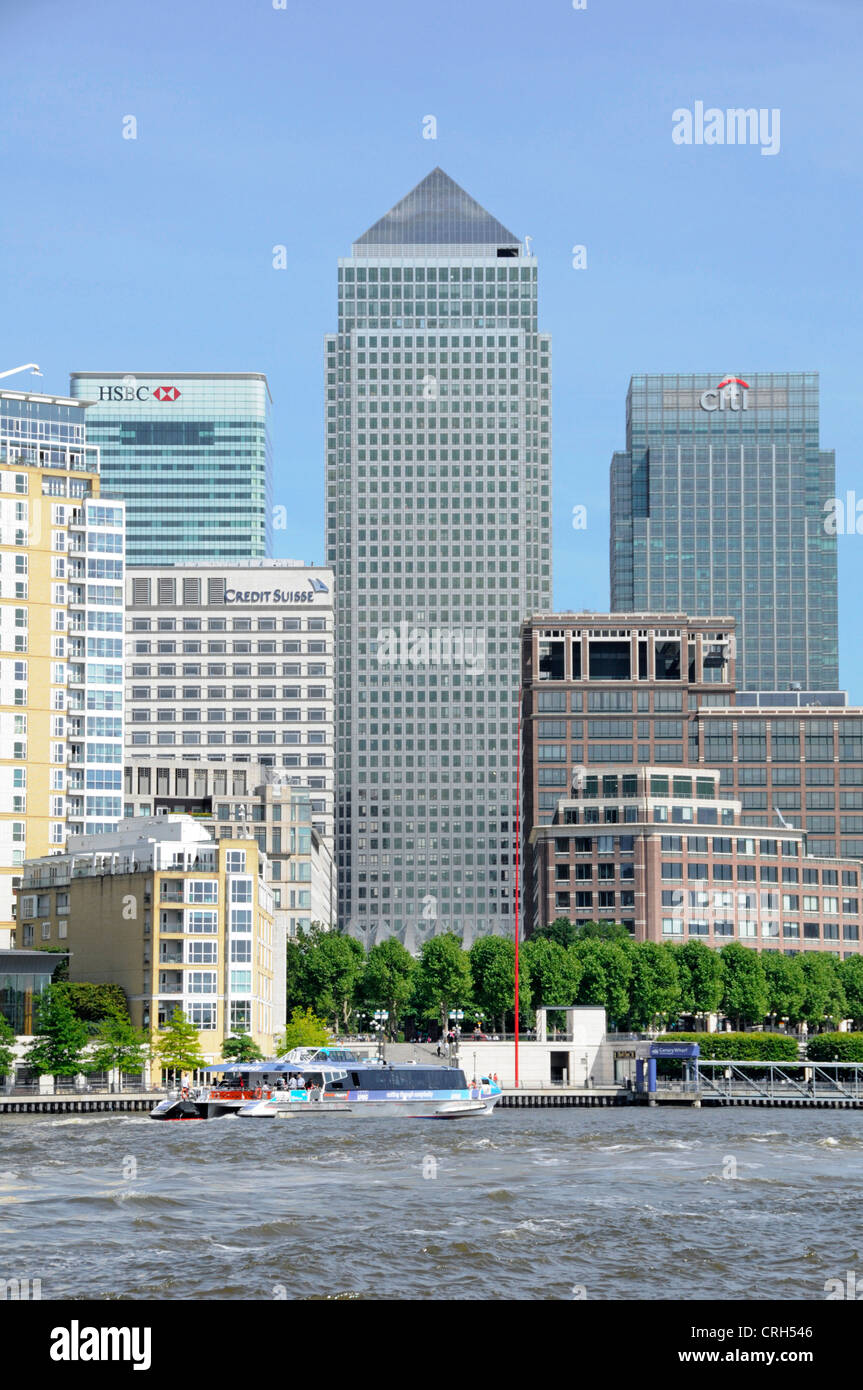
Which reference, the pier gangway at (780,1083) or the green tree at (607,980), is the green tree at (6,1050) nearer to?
the pier gangway at (780,1083)

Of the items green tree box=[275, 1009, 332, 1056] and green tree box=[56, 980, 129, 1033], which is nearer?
green tree box=[56, 980, 129, 1033]

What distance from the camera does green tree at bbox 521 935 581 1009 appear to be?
190m

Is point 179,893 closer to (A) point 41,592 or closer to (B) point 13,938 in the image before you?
(B) point 13,938

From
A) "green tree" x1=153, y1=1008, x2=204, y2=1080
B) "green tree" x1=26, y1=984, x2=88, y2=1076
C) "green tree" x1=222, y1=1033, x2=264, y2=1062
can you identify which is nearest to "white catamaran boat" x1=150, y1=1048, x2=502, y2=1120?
"green tree" x1=153, y1=1008, x2=204, y2=1080

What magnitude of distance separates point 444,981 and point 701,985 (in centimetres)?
2865

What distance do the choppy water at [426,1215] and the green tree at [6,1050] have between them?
1432 inches

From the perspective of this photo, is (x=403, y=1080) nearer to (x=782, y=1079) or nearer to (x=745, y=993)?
(x=782, y=1079)

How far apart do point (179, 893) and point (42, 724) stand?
43804mm

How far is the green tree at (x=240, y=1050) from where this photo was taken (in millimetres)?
148375

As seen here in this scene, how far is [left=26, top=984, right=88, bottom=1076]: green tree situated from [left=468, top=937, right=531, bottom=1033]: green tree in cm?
6292

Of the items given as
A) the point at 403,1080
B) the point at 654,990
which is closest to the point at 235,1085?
the point at 403,1080

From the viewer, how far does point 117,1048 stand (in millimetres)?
140375

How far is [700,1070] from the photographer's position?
571 ft
